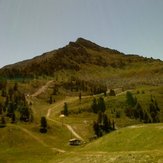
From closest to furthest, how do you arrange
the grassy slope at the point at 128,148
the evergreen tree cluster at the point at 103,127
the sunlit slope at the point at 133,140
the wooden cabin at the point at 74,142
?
the grassy slope at the point at 128,148, the sunlit slope at the point at 133,140, the wooden cabin at the point at 74,142, the evergreen tree cluster at the point at 103,127

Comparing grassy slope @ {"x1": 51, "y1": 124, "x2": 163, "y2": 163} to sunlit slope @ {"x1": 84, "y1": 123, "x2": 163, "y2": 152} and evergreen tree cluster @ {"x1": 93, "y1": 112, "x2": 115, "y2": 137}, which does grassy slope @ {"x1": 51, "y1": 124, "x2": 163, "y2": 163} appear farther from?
evergreen tree cluster @ {"x1": 93, "y1": 112, "x2": 115, "y2": 137}

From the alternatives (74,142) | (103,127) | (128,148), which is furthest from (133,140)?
(103,127)

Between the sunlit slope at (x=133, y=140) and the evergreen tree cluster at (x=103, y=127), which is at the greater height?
the sunlit slope at (x=133, y=140)

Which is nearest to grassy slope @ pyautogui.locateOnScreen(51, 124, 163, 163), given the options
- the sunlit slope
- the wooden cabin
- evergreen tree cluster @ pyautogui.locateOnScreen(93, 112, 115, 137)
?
the sunlit slope

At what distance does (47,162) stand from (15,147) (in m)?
66.6

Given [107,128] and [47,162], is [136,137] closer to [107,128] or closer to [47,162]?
[47,162]

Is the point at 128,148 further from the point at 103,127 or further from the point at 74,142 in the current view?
the point at 103,127

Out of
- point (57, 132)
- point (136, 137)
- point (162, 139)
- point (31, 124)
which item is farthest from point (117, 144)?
point (31, 124)

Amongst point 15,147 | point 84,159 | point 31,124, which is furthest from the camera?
point 31,124

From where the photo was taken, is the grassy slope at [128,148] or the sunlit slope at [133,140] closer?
the grassy slope at [128,148]

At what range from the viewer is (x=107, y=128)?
194625mm

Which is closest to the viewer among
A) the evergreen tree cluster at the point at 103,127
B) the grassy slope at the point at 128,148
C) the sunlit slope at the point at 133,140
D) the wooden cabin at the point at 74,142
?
the grassy slope at the point at 128,148

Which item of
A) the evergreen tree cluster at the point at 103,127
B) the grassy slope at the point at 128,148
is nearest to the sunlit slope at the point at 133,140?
the grassy slope at the point at 128,148

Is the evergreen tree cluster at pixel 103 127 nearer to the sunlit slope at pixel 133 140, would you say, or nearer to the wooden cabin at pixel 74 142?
the wooden cabin at pixel 74 142
